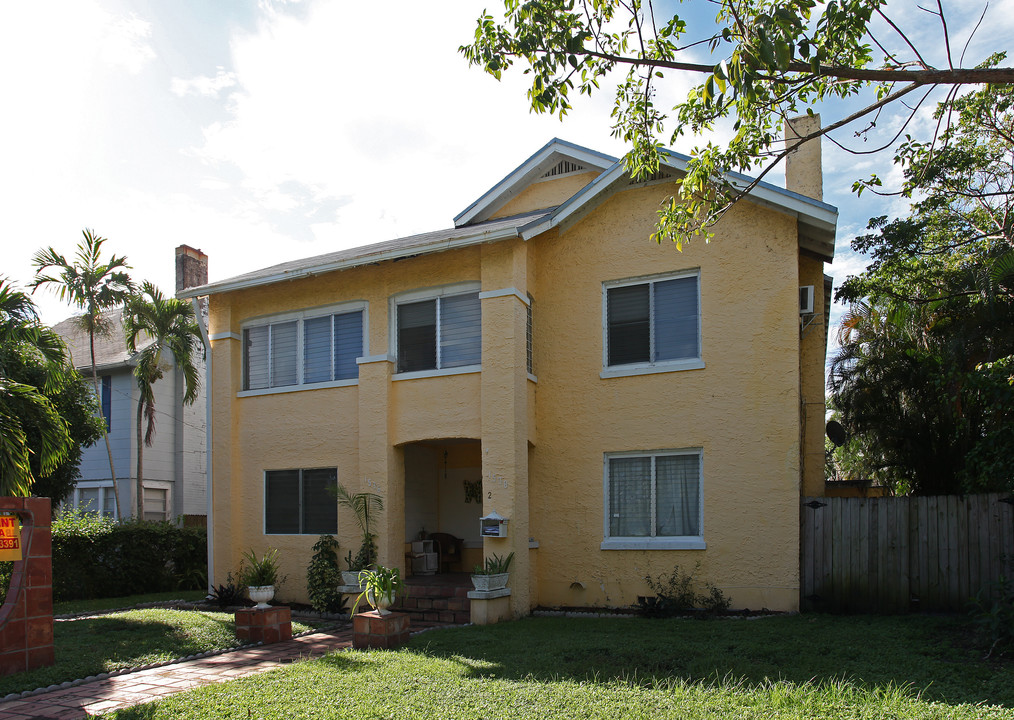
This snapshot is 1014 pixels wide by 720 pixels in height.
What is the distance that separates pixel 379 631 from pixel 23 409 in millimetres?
5374

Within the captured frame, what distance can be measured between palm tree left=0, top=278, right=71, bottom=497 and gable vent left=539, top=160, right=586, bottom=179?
911 cm

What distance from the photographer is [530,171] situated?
49.9 feet

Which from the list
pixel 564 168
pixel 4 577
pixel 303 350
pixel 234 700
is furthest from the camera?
pixel 564 168

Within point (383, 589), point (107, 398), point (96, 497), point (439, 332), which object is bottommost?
point (96, 497)

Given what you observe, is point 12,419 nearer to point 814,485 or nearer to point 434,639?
point 434,639

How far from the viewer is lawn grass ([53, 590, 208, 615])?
13.9 metres

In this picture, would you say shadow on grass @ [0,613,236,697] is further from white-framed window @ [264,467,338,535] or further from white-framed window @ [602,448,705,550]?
white-framed window @ [602,448,705,550]

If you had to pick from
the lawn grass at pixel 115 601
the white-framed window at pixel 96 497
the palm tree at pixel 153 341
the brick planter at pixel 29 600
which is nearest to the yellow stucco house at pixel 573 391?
the lawn grass at pixel 115 601

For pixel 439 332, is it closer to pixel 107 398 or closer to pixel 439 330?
pixel 439 330

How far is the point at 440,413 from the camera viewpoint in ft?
42.7

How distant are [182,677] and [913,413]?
48.0 ft

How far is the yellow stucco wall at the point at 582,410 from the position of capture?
38.5 ft

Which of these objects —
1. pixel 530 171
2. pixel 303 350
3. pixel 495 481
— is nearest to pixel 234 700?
pixel 495 481

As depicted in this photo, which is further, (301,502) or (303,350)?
(303,350)
